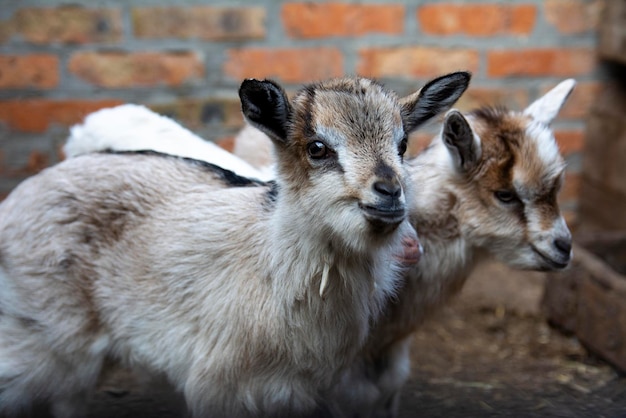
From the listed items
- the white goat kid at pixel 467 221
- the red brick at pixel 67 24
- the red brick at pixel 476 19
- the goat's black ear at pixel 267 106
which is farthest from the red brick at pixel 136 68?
the goat's black ear at pixel 267 106

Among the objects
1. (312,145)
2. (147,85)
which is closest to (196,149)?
(312,145)

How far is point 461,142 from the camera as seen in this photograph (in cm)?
362

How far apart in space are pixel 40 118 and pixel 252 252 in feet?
8.45

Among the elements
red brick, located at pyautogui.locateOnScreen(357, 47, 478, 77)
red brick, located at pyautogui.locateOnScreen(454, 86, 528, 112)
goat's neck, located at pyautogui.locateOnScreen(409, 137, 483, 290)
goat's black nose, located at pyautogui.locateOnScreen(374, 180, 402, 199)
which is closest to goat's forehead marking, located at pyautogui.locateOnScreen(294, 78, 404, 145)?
goat's black nose, located at pyautogui.locateOnScreen(374, 180, 402, 199)

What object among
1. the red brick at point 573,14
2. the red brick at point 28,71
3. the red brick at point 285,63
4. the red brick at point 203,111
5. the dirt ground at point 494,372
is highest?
the red brick at point 573,14

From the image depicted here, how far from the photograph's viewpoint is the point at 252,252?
10.6 ft

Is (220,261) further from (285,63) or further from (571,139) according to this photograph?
(571,139)

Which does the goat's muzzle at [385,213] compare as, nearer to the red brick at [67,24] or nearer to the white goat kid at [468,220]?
the white goat kid at [468,220]

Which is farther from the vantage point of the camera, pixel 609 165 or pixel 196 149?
pixel 609 165

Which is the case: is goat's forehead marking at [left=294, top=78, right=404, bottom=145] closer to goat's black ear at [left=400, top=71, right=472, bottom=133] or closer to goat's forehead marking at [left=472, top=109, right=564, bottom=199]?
goat's black ear at [left=400, top=71, right=472, bottom=133]

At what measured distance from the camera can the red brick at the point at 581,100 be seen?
230 inches

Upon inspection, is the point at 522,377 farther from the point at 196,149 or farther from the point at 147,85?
the point at 147,85

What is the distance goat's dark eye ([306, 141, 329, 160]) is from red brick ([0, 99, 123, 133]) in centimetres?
267

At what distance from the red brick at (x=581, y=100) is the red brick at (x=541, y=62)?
10 cm
